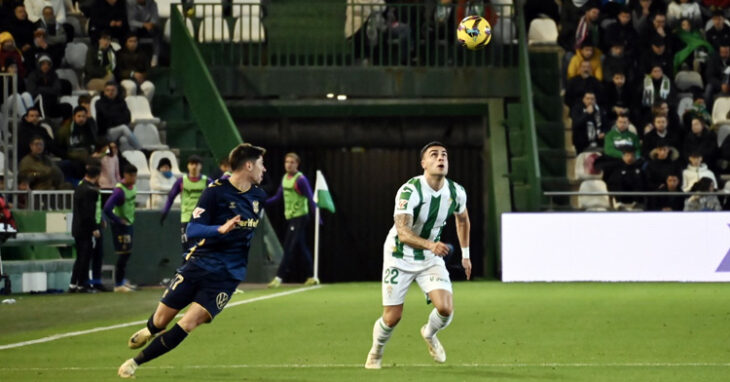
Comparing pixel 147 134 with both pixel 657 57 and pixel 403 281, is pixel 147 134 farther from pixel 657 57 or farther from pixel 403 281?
pixel 403 281

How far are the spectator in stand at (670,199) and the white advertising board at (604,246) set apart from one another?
1.16 metres

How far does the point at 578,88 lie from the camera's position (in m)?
26.9

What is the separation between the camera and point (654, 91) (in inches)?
1074

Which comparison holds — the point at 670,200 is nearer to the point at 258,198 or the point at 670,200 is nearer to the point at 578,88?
the point at 578,88

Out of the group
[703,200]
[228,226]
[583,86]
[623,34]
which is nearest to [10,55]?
[583,86]

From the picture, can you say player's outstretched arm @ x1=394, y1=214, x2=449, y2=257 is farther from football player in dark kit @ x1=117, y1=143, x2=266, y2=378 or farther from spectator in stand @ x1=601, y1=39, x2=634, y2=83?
spectator in stand @ x1=601, y1=39, x2=634, y2=83

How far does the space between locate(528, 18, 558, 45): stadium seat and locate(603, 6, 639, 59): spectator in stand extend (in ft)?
3.47

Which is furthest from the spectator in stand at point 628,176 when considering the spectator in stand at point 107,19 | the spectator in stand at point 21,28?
the spectator in stand at point 21,28

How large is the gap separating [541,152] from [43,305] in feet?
37.4

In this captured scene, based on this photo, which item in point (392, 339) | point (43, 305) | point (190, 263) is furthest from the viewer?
point (43, 305)

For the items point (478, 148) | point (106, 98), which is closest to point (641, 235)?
point (478, 148)

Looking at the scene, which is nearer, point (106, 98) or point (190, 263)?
point (190, 263)

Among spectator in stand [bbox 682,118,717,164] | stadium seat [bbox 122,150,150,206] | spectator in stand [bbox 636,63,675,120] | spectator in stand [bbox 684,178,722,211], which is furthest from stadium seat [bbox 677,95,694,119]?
stadium seat [bbox 122,150,150,206]

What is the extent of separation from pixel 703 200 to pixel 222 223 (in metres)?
15.4
